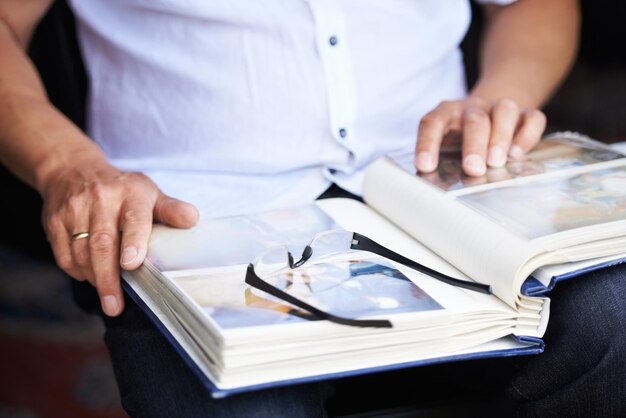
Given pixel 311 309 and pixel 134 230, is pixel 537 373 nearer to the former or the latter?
pixel 311 309

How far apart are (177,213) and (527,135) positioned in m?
0.36

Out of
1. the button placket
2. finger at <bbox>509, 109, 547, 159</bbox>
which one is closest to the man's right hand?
the button placket

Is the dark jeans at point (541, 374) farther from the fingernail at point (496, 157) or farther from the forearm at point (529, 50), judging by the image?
the forearm at point (529, 50)

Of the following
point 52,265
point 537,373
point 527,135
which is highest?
point 527,135

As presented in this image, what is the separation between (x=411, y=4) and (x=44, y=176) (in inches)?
17.9

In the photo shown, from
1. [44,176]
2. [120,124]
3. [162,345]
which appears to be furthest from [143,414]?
[120,124]

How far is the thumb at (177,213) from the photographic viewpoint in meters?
0.73

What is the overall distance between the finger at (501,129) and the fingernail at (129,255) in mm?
351

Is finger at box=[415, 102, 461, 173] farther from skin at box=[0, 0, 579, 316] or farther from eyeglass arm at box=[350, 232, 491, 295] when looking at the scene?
eyeglass arm at box=[350, 232, 491, 295]

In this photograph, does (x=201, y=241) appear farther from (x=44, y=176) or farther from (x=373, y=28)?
(x=373, y=28)

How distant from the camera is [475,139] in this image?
2.66ft

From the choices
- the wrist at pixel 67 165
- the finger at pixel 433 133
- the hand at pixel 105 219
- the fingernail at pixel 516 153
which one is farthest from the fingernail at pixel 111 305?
the fingernail at pixel 516 153

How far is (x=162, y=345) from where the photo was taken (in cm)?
71

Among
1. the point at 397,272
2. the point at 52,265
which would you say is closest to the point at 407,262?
the point at 397,272
